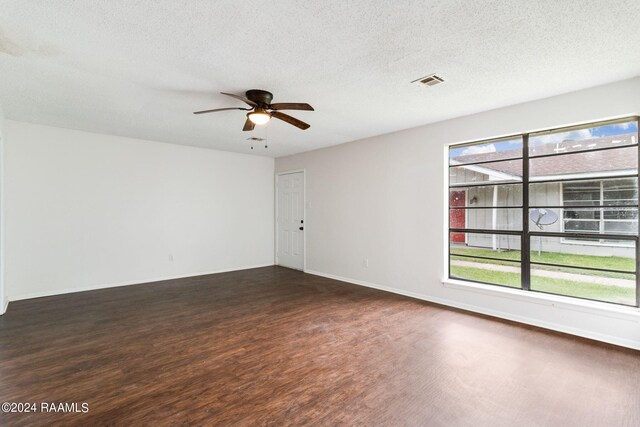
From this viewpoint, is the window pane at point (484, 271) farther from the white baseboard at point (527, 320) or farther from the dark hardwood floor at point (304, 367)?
the dark hardwood floor at point (304, 367)

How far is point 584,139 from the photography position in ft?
10.6

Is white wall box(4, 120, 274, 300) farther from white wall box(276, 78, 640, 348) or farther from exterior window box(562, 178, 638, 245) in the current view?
exterior window box(562, 178, 638, 245)

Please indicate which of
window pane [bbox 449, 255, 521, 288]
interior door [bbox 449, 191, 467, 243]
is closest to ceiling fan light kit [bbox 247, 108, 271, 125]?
interior door [bbox 449, 191, 467, 243]

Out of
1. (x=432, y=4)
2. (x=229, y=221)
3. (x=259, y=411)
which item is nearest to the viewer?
(x=432, y=4)

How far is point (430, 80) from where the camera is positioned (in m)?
2.81

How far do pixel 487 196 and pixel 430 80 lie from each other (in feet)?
6.37

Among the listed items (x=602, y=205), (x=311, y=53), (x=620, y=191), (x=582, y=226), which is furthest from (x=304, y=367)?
(x=620, y=191)

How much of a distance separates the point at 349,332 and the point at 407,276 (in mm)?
1740

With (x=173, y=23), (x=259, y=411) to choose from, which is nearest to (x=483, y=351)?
(x=259, y=411)

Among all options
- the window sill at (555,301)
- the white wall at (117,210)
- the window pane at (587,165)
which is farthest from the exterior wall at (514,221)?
the white wall at (117,210)

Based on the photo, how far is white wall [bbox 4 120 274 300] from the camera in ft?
14.0

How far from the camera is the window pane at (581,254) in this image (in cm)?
299

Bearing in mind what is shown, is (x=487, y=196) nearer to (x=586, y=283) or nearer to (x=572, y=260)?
(x=572, y=260)

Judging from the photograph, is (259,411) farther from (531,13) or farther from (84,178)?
(84,178)
